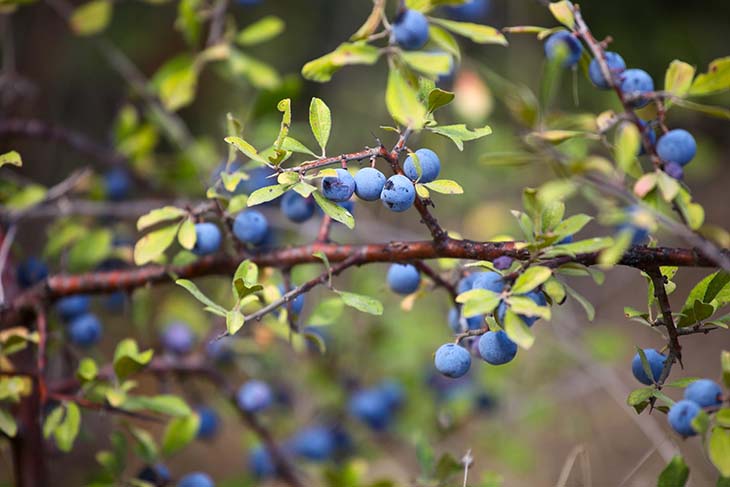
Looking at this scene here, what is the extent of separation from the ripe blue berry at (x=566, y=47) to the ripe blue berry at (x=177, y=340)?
3.27 feet

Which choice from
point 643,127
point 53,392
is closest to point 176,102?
point 53,392

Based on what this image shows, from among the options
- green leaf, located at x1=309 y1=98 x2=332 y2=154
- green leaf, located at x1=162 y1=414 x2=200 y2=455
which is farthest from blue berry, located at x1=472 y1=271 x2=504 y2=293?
green leaf, located at x1=162 y1=414 x2=200 y2=455

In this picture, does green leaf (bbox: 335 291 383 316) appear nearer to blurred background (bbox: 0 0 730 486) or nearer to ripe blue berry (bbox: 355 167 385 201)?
ripe blue berry (bbox: 355 167 385 201)


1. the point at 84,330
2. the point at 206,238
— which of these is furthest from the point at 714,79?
the point at 84,330

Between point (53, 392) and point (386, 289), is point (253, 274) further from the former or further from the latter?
point (53, 392)

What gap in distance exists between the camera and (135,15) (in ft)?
7.95

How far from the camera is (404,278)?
104cm

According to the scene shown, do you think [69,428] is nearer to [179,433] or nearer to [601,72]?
[179,433]

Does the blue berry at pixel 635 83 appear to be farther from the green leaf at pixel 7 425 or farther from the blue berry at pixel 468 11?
the green leaf at pixel 7 425

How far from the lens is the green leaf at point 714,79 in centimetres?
84

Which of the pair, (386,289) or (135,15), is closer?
(386,289)

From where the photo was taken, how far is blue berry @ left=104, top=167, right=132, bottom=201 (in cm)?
164

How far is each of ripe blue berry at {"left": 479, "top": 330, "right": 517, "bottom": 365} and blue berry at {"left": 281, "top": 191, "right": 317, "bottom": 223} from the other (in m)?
0.35

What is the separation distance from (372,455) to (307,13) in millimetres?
1606
